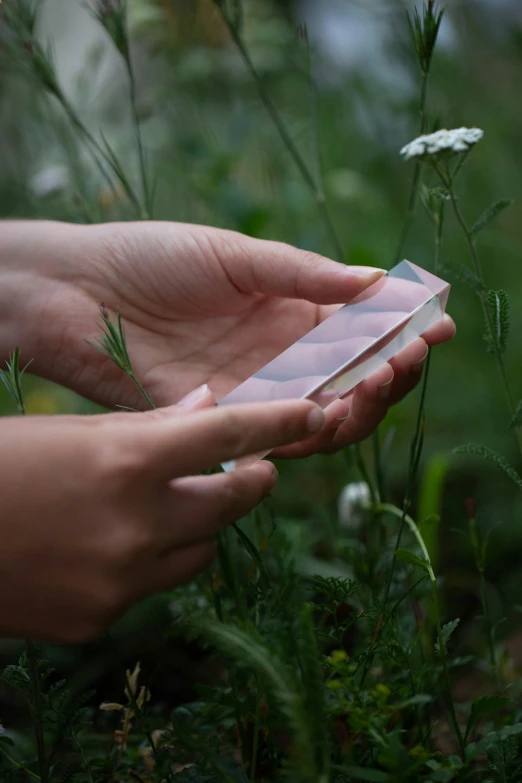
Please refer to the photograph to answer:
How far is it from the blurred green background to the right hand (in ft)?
1.73

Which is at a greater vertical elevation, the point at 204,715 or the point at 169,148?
the point at 169,148

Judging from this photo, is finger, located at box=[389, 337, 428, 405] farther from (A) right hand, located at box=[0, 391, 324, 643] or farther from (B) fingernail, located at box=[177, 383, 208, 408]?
(A) right hand, located at box=[0, 391, 324, 643]

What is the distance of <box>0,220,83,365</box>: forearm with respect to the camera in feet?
3.73

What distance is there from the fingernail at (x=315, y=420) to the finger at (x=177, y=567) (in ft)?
0.46

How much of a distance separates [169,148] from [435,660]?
1.75 metres

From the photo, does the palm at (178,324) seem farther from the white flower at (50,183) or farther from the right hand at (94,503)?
the white flower at (50,183)

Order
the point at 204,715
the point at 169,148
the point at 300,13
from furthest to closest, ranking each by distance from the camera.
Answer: the point at 300,13 < the point at 169,148 < the point at 204,715

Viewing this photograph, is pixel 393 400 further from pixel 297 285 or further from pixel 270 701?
pixel 270 701

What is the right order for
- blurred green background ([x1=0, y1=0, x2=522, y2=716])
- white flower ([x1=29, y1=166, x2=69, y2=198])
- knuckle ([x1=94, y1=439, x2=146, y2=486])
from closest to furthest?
knuckle ([x1=94, y1=439, x2=146, y2=486]) < blurred green background ([x1=0, y1=0, x2=522, y2=716]) < white flower ([x1=29, y1=166, x2=69, y2=198])

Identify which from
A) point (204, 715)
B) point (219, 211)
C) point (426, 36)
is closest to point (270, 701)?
point (204, 715)

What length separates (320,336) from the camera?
3.00ft

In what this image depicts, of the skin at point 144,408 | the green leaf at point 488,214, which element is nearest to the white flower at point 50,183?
the skin at point 144,408

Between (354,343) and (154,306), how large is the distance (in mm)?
376

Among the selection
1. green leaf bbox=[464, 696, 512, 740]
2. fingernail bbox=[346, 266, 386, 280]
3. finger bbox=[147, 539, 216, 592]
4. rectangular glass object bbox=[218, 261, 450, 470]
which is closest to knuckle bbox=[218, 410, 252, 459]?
finger bbox=[147, 539, 216, 592]
